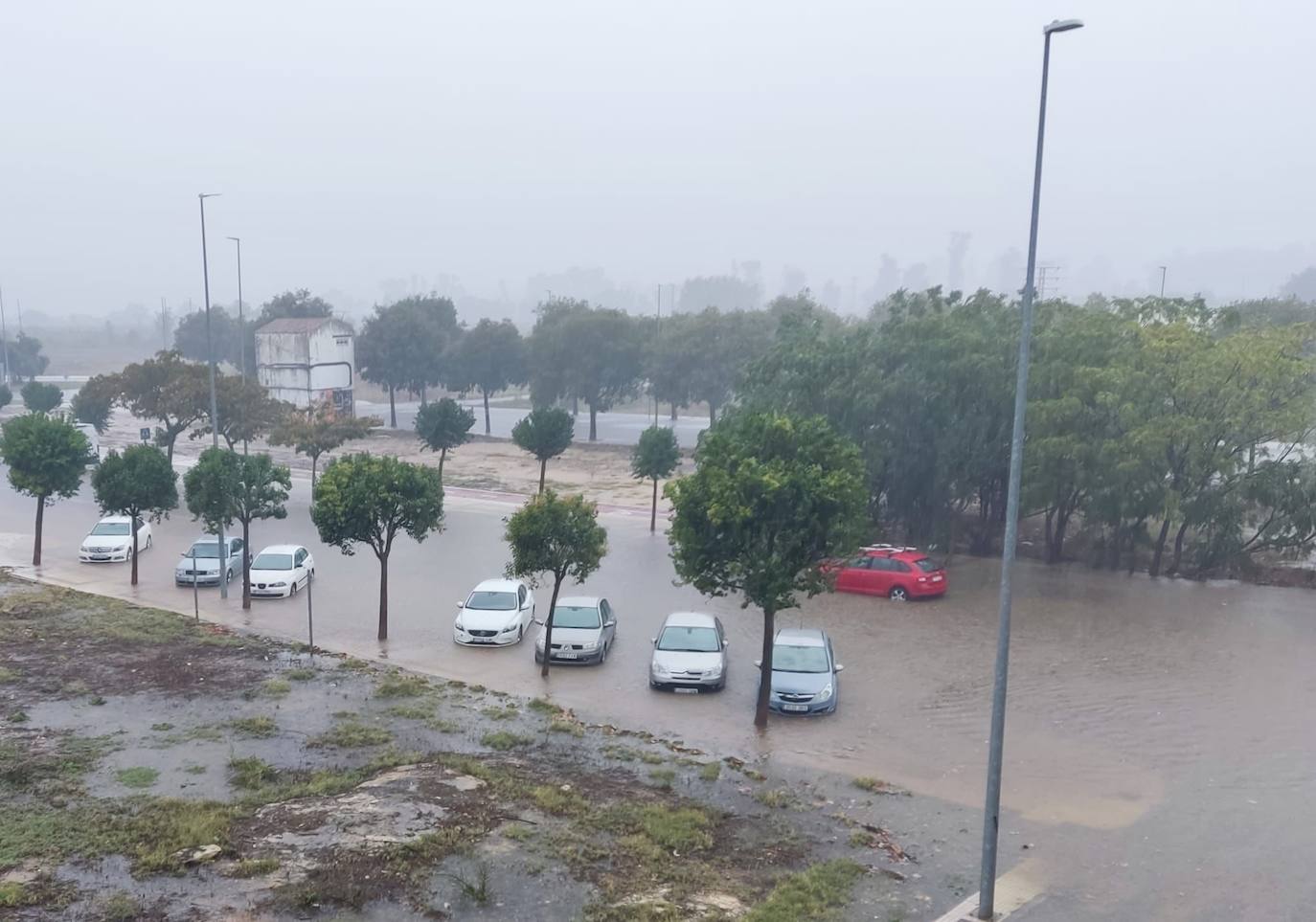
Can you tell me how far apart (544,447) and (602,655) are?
57.1 feet

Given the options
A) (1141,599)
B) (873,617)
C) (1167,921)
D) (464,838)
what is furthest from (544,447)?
(1167,921)

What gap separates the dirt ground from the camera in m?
9.90

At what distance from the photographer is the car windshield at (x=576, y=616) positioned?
19906 millimetres

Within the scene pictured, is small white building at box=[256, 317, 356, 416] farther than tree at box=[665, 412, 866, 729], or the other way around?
small white building at box=[256, 317, 356, 416]

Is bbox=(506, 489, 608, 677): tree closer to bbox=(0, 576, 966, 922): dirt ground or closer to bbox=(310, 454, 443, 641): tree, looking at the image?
bbox=(0, 576, 966, 922): dirt ground

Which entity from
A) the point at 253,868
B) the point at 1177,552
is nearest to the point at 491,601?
the point at 253,868

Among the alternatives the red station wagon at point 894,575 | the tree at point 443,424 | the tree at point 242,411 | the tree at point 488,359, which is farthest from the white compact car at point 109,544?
the tree at point 488,359

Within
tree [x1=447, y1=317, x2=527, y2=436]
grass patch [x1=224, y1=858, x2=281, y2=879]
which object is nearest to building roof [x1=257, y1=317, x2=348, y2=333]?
tree [x1=447, y1=317, x2=527, y2=436]

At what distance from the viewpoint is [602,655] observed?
64.5 feet

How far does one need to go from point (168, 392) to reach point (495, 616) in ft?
95.2

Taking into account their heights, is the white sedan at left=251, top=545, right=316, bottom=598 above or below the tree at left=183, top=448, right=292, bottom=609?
below

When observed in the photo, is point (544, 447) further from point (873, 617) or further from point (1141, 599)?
point (1141, 599)

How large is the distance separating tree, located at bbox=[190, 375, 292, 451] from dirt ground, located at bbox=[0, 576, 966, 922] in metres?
27.5

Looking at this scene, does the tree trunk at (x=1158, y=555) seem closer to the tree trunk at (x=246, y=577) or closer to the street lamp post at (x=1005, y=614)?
the street lamp post at (x=1005, y=614)
